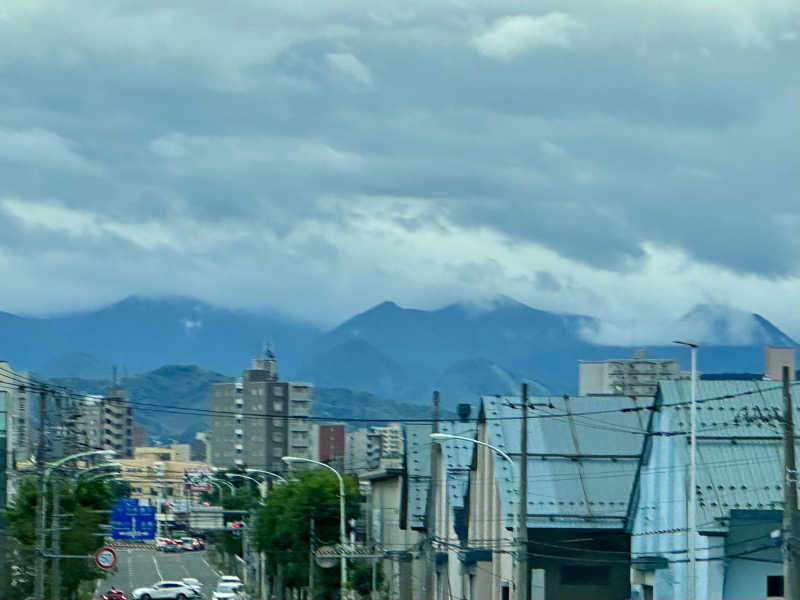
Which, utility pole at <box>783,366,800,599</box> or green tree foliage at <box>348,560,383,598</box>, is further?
green tree foliage at <box>348,560,383,598</box>

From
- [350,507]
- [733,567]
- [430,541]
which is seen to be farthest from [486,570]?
[350,507]

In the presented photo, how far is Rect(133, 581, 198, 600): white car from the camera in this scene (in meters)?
110

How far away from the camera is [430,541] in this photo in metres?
68.1

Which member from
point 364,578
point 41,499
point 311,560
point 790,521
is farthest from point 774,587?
point 364,578

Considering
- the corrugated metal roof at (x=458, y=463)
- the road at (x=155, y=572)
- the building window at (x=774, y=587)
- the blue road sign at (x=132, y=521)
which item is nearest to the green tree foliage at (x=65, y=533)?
the blue road sign at (x=132, y=521)

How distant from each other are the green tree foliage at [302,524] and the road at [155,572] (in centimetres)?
2028

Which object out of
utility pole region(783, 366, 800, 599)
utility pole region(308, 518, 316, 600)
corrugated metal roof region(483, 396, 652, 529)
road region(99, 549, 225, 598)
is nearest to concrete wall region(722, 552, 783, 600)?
corrugated metal roof region(483, 396, 652, 529)

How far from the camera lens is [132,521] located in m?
103

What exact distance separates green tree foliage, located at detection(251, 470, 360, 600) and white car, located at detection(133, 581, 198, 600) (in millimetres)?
7717

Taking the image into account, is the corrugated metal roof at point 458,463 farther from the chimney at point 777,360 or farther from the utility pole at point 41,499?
the utility pole at point 41,499

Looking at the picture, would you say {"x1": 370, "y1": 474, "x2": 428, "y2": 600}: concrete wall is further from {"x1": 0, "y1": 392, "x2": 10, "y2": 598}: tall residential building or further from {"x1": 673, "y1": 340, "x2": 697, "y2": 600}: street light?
{"x1": 673, "y1": 340, "x2": 697, "y2": 600}: street light

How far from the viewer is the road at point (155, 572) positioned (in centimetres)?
14088

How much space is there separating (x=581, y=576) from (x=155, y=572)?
94.3 metres

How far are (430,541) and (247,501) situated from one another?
91.6m
